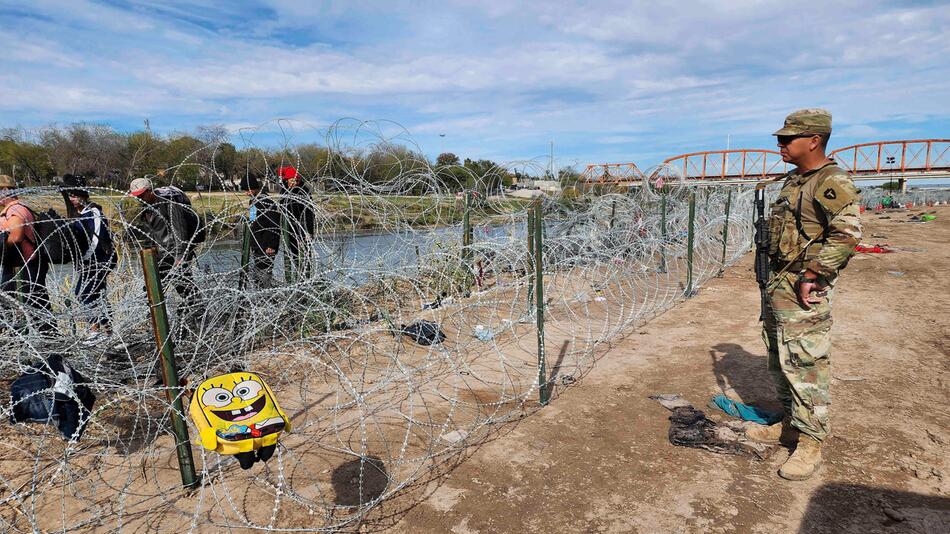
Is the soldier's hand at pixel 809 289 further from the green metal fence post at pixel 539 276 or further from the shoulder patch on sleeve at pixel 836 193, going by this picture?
the green metal fence post at pixel 539 276

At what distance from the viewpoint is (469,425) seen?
362 centimetres

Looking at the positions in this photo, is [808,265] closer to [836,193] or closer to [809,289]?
[809,289]

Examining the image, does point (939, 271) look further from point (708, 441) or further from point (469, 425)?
point (469, 425)

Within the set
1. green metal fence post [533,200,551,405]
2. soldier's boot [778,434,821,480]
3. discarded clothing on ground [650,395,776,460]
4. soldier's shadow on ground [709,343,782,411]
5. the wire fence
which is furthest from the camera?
soldier's shadow on ground [709,343,782,411]

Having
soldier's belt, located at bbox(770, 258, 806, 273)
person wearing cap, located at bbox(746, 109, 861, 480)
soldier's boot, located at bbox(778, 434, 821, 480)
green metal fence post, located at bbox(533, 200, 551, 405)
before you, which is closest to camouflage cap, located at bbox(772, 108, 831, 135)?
person wearing cap, located at bbox(746, 109, 861, 480)

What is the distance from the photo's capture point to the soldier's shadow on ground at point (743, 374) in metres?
3.96

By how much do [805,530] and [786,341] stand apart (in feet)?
3.28

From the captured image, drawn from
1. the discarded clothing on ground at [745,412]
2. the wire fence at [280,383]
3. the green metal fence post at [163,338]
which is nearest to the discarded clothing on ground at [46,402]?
the wire fence at [280,383]

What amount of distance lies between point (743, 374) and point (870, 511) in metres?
1.93

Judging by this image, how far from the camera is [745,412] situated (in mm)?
3637

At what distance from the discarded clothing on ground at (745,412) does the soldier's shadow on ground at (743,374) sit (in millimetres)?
172

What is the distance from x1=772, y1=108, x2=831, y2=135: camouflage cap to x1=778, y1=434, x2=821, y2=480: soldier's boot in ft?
5.61

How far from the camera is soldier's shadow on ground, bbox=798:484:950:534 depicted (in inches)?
96.3

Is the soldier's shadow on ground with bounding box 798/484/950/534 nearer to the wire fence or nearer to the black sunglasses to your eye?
the wire fence
